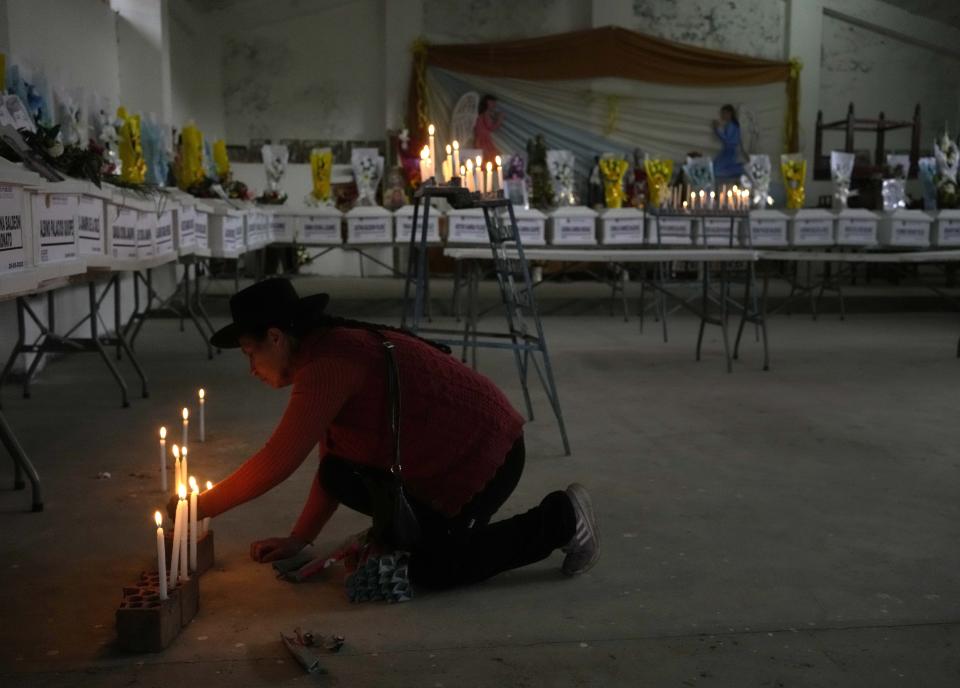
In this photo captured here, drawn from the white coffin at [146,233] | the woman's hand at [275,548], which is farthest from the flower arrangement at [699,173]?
the woman's hand at [275,548]

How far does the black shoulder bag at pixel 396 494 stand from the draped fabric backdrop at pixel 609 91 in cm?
1188

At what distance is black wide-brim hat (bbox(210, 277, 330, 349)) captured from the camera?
8.11 feet

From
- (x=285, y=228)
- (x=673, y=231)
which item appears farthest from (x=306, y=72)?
(x=673, y=231)

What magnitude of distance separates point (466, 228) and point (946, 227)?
4.58 metres

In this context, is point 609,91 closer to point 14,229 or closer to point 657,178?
point 657,178

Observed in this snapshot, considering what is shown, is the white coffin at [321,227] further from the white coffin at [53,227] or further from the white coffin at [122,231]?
the white coffin at [53,227]

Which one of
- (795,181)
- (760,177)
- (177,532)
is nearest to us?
(177,532)

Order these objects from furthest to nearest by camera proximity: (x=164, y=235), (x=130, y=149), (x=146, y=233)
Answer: (x=130, y=149) < (x=164, y=235) < (x=146, y=233)

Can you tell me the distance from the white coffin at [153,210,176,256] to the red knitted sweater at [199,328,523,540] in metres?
2.88

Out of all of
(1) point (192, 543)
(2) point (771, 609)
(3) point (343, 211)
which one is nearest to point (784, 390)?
(2) point (771, 609)

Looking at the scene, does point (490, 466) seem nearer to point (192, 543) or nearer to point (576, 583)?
point (576, 583)

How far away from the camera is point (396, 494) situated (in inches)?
99.3

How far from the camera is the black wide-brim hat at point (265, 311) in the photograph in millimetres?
2472

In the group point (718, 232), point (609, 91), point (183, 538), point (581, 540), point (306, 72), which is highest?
point (306, 72)
